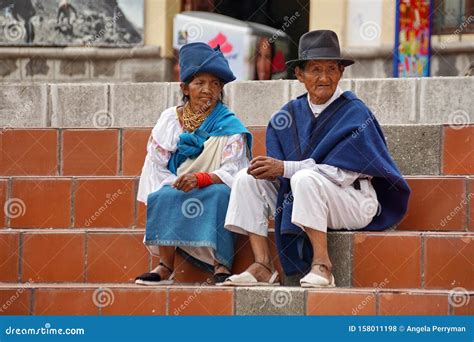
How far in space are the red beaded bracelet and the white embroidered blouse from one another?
17 cm

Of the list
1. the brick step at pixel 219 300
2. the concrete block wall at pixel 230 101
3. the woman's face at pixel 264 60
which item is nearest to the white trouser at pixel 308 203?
the brick step at pixel 219 300

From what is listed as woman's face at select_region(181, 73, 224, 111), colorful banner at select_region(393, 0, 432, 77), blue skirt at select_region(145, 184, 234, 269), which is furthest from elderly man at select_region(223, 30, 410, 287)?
colorful banner at select_region(393, 0, 432, 77)

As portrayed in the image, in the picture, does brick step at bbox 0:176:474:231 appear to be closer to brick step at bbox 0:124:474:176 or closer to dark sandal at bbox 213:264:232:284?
brick step at bbox 0:124:474:176

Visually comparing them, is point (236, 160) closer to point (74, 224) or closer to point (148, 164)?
point (148, 164)

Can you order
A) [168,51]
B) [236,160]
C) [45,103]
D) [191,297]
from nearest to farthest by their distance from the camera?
[191,297]
[236,160]
[45,103]
[168,51]

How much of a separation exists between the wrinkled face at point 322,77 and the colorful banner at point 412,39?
13.7 ft

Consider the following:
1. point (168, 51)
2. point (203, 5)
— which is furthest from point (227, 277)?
point (203, 5)

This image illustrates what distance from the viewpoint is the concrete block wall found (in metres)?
9.59

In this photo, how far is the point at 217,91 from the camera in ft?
27.7

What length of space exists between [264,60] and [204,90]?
462 centimetres

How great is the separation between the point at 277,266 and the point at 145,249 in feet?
2.79

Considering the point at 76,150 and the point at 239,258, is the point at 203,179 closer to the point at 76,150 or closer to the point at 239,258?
the point at 239,258

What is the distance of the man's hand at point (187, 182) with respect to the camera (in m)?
8.03

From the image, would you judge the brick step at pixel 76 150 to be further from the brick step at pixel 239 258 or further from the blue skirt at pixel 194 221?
the blue skirt at pixel 194 221
